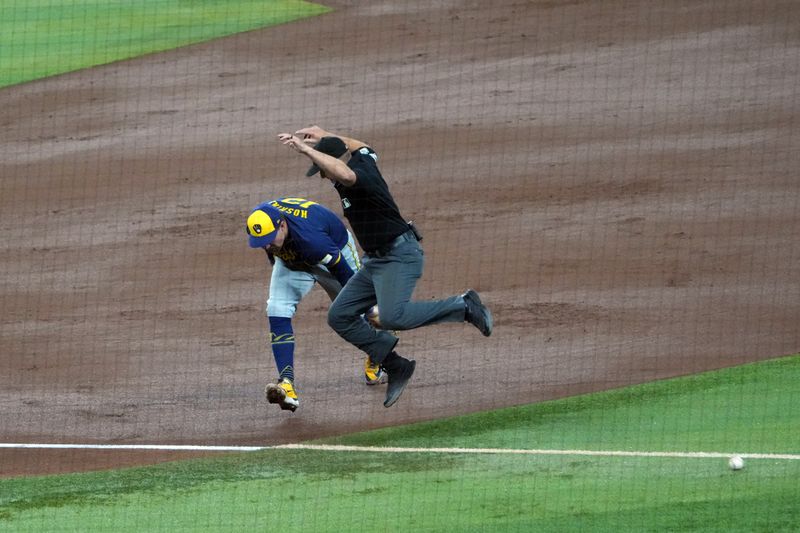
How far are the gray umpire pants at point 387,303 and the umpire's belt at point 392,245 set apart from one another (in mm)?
12

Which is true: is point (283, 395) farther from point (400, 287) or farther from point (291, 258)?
point (400, 287)

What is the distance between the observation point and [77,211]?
1527cm

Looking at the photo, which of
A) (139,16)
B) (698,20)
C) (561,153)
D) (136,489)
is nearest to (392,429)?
(136,489)

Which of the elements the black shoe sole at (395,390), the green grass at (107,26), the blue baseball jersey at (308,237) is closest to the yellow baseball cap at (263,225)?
the blue baseball jersey at (308,237)

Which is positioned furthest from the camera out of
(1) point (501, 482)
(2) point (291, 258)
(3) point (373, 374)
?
(3) point (373, 374)

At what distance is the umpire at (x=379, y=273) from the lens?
8.88 metres

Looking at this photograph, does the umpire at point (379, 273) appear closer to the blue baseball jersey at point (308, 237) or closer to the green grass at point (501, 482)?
the blue baseball jersey at point (308, 237)

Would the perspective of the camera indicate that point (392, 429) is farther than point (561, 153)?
No

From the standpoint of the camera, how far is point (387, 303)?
9.11 m

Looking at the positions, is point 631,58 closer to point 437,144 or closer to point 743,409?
point 437,144

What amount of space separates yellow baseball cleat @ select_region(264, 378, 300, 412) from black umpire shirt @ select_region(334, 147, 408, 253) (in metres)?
1.18

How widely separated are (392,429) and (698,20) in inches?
465

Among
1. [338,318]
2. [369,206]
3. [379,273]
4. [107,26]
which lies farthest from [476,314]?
[107,26]

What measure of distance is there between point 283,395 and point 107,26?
14667 mm
